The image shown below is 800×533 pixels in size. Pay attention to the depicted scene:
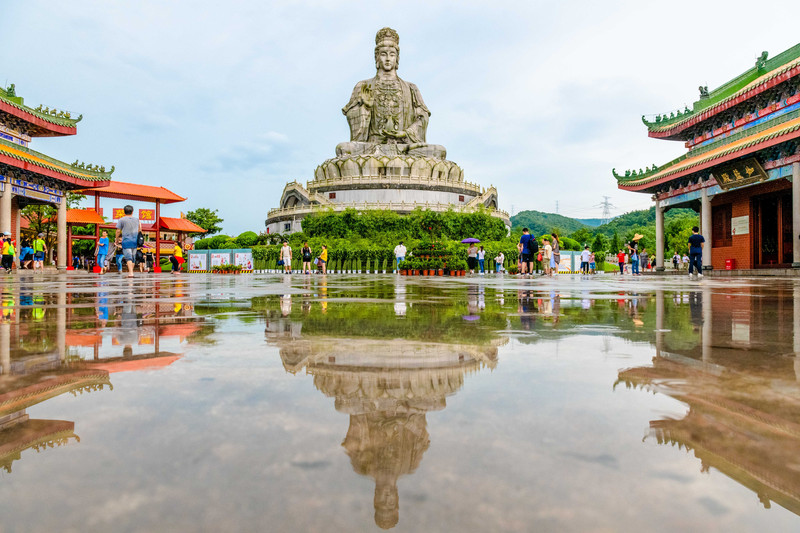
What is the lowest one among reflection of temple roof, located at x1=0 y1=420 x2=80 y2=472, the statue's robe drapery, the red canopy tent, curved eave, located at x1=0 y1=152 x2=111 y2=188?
reflection of temple roof, located at x1=0 y1=420 x2=80 y2=472

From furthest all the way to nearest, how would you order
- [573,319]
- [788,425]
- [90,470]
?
[573,319] < [788,425] < [90,470]

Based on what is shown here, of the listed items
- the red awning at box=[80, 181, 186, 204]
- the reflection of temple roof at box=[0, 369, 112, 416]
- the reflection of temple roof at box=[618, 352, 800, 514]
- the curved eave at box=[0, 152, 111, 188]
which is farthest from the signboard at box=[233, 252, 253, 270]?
the reflection of temple roof at box=[618, 352, 800, 514]

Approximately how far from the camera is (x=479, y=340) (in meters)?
2.30

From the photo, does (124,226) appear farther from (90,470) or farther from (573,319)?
(90,470)

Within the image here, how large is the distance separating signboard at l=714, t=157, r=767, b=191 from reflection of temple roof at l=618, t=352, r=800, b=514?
20.3 meters

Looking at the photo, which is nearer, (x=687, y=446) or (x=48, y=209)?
(x=687, y=446)

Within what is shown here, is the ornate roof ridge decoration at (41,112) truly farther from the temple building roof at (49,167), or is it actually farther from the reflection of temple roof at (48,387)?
the reflection of temple roof at (48,387)

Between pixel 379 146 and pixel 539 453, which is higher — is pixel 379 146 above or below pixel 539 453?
above

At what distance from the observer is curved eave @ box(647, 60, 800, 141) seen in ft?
55.1

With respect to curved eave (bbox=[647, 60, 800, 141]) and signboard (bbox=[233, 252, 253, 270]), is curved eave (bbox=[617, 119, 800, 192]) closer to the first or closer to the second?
curved eave (bbox=[647, 60, 800, 141])

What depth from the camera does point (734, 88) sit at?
2205cm

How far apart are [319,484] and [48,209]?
172 ft

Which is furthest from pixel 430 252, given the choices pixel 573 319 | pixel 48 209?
pixel 48 209

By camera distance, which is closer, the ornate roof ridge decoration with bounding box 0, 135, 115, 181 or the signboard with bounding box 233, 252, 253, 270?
the ornate roof ridge decoration with bounding box 0, 135, 115, 181
